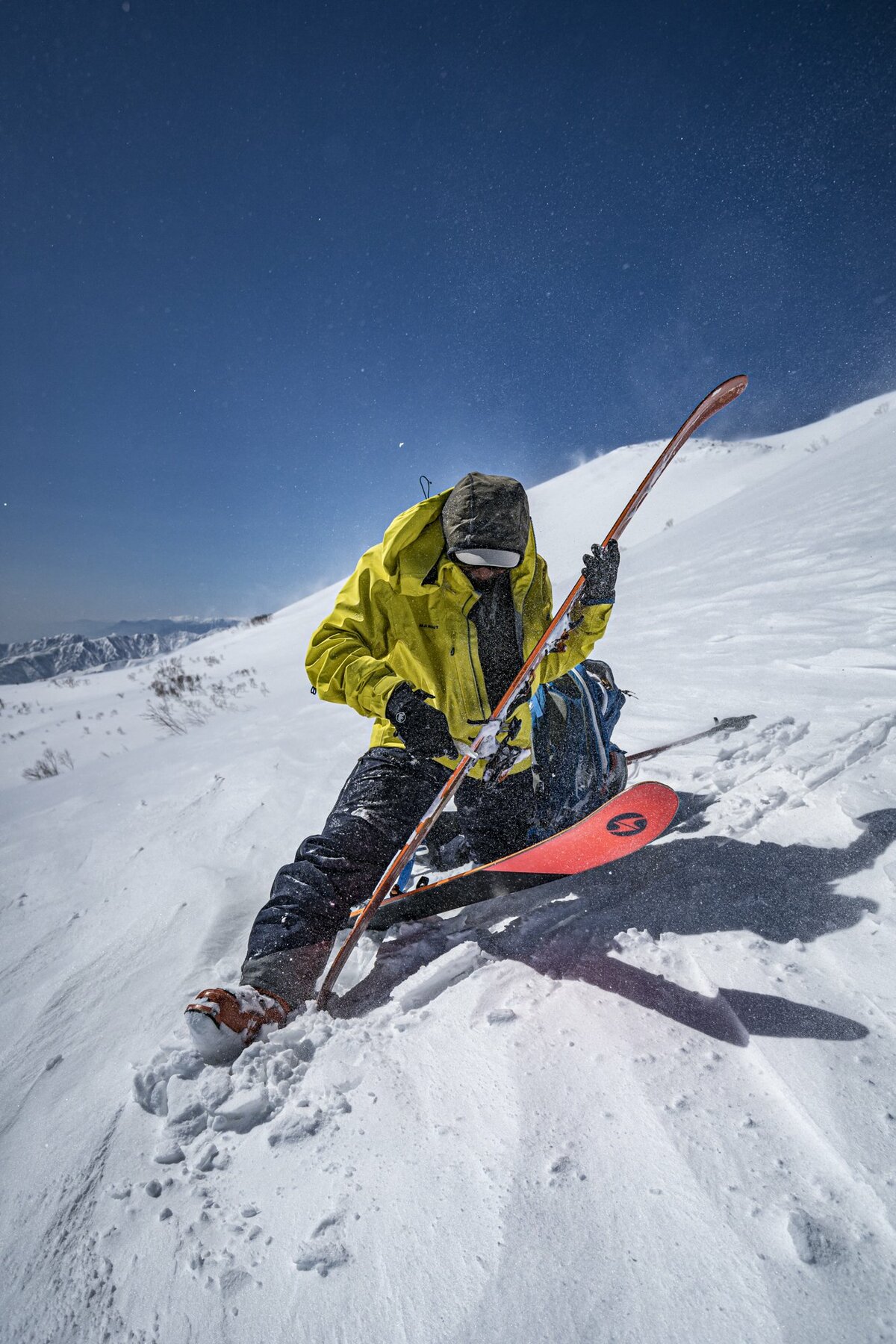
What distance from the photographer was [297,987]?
1.70 metres

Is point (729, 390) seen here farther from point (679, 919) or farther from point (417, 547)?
point (679, 919)

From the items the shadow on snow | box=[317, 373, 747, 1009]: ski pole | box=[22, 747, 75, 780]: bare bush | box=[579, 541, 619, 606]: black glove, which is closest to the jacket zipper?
box=[317, 373, 747, 1009]: ski pole

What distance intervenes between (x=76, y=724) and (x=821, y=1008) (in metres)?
12.2

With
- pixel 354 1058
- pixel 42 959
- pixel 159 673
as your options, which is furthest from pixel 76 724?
pixel 354 1058

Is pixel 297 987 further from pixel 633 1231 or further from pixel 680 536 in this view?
pixel 680 536

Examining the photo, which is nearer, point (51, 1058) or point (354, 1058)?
point (354, 1058)

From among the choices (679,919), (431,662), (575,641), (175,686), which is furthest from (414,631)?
(175,686)

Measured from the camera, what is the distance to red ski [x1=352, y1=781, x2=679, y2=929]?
1.95m

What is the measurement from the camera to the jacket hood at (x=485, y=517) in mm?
2215

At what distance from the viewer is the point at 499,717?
7.38ft

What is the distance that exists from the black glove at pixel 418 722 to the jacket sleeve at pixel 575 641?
0.57 meters

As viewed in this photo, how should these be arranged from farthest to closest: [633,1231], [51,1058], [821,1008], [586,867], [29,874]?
[29,874]
[586,867]
[51,1058]
[821,1008]
[633,1231]

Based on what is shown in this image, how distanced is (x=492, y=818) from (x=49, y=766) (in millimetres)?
7122

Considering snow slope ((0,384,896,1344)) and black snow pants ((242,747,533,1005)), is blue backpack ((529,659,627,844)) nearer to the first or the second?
black snow pants ((242,747,533,1005))
